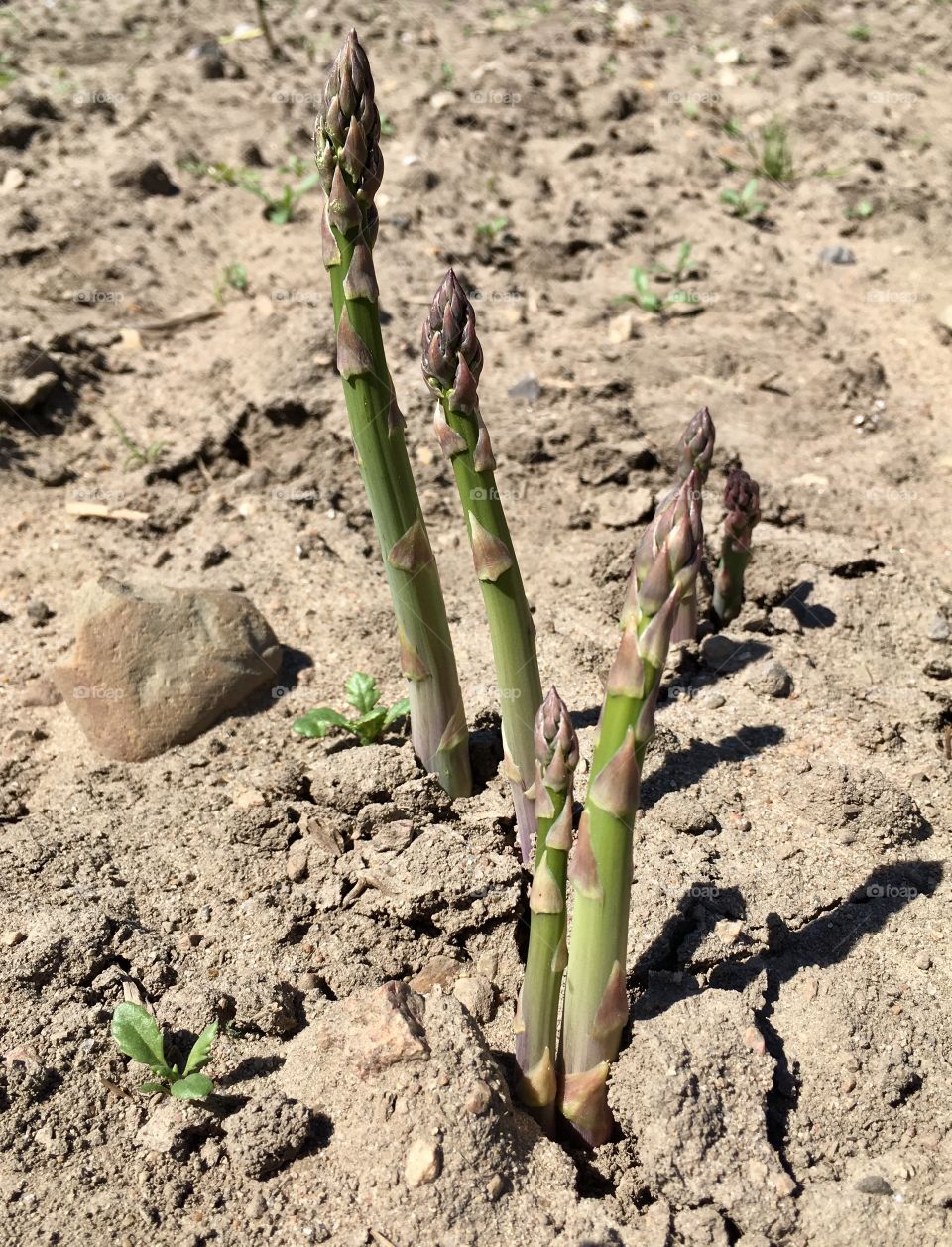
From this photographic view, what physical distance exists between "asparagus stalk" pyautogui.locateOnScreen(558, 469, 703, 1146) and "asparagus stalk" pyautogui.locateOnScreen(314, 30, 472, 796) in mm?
973

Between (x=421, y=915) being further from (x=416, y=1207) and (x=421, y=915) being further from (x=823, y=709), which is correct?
(x=823, y=709)

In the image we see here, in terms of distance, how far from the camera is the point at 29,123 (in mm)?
7293

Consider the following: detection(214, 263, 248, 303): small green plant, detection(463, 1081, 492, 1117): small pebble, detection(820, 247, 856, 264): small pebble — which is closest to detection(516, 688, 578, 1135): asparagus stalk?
detection(463, 1081, 492, 1117): small pebble

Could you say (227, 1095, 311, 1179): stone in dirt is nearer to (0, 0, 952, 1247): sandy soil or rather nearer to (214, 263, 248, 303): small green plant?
(0, 0, 952, 1247): sandy soil

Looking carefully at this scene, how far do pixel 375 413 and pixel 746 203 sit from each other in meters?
4.59

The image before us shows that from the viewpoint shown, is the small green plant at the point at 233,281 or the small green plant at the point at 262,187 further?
the small green plant at the point at 262,187

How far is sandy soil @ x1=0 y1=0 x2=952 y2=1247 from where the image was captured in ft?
8.76

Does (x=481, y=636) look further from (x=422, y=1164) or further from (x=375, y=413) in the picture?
(x=422, y=1164)

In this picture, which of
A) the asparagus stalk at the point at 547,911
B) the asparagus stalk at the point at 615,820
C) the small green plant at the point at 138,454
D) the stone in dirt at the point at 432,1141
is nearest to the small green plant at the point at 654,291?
the small green plant at the point at 138,454

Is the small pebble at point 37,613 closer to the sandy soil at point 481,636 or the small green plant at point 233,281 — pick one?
the sandy soil at point 481,636

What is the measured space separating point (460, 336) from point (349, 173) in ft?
1.65

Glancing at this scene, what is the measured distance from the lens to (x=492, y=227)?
649cm

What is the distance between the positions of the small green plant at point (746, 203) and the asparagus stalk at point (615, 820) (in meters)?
4.94

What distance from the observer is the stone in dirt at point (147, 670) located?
383 centimetres
